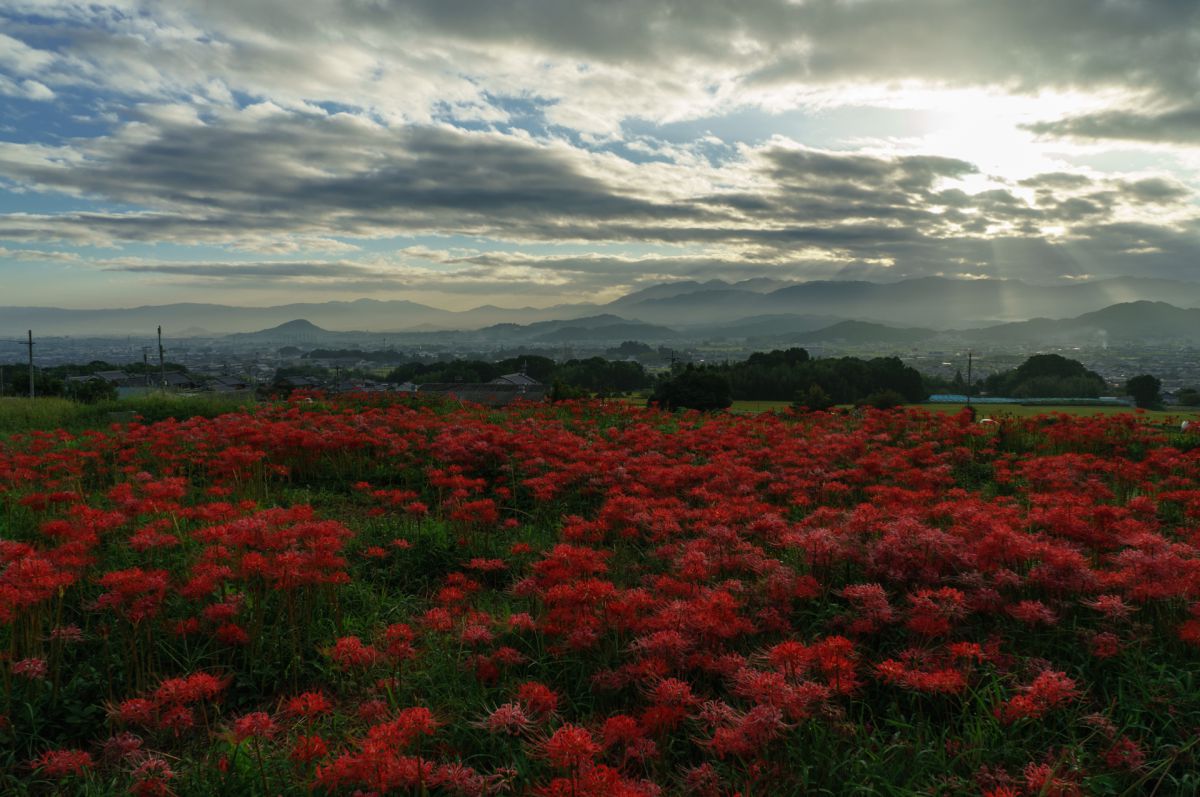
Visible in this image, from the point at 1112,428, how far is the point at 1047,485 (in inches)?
178

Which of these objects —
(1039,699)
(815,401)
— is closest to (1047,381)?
(815,401)

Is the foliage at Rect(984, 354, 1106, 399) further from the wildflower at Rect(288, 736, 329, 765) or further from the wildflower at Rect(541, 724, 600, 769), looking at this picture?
the wildflower at Rect(288, 736, 329, 765)

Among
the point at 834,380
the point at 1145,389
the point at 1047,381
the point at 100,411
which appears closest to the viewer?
the point at 100,411

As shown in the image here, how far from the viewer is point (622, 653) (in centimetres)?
367

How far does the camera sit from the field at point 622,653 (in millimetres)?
2822

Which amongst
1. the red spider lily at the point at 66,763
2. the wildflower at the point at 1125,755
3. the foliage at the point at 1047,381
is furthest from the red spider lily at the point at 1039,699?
the foliage at the point at 1047,381

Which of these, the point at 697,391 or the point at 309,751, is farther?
the point at 697,391

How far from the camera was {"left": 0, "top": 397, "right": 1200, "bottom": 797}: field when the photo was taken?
2.82 m

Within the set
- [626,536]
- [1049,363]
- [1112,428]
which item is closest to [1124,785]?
[626,536]

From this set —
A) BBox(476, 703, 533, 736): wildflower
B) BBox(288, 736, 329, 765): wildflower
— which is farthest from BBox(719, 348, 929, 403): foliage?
BBox(288, 736, 329, 765): wildflower

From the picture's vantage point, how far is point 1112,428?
1008cm

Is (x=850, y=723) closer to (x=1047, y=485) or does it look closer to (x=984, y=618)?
(x=984, y=618)

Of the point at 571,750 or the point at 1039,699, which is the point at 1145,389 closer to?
the point at 1039,699

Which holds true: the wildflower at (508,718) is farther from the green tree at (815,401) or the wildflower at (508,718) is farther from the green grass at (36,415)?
the green grass at (36,415)
